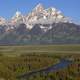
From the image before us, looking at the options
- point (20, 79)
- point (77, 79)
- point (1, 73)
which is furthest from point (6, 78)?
point (77, 79)

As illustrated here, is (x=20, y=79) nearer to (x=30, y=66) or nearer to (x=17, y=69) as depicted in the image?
(x=17, y=69)

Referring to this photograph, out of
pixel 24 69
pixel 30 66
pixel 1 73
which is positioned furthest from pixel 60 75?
pixel 30 66

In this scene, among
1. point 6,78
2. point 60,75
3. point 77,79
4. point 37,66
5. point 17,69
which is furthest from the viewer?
point 37,66

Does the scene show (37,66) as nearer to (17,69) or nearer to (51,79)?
(17,69)

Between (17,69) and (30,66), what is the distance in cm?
1562

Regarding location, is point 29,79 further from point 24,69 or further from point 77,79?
point 24,69

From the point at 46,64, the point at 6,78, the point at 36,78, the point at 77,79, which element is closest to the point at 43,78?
the point at 36,78

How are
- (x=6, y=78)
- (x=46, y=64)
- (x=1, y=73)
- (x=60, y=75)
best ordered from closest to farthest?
(x=6, y=78) → (x=1, y=73) → (x=60, y=75) → (x=46, y=64)

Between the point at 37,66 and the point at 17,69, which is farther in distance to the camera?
the point at 37,66

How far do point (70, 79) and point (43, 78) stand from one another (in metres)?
7.52

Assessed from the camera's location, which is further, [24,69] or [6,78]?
[24,69]

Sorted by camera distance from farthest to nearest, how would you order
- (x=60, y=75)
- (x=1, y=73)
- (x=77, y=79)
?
(x=60, y=75)
(x=77, y=79)
(x=1, y=73)

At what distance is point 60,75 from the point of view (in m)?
97.5

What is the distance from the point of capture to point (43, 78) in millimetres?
92500
